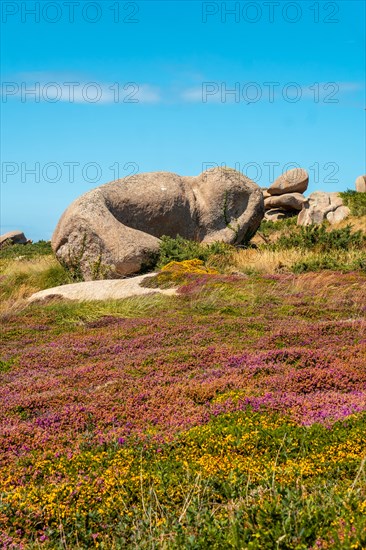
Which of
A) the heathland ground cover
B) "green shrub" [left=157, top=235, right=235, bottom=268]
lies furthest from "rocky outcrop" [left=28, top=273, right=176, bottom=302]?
the heathland ground cover

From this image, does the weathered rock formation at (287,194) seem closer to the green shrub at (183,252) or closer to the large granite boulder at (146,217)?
the large granite boulder at (146,217)

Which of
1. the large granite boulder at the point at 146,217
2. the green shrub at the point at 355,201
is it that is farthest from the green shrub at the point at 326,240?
the green shrub at the point at 355,201

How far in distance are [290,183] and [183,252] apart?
110ft

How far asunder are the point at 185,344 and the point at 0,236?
47.9 metres

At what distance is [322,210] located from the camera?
1545 inches

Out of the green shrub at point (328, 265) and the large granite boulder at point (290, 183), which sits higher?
the large granite boulder at point (290, 183)

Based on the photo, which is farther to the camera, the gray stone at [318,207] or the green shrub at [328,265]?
the gray stone at [318,207]

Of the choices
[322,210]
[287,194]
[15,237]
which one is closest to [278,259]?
[322,210]

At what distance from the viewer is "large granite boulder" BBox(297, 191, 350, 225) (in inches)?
1489

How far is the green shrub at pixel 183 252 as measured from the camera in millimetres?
22344

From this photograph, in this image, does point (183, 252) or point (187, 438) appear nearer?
point (187, 438)

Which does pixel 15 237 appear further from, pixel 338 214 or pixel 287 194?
pixel 338 214

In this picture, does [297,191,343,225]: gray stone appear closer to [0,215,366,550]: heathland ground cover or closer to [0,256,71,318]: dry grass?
[0,256,71,318]: dry grass

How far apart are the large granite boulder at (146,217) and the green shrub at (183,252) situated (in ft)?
1.84
